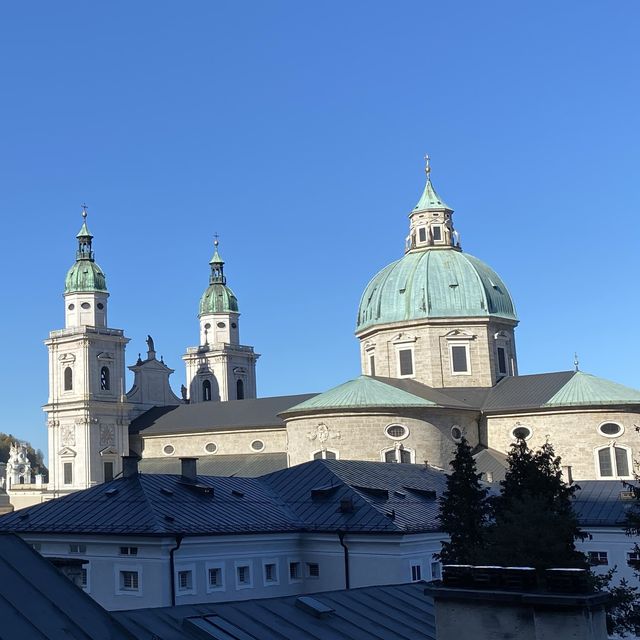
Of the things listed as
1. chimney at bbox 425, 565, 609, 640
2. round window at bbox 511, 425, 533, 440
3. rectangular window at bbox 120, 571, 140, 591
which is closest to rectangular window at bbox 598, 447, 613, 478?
round window at bbox 511, 425, 533, 440

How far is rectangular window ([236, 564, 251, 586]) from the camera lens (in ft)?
106

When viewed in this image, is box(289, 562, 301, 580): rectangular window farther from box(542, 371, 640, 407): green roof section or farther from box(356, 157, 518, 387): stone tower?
box(356, 157, 518, 387): stone tower

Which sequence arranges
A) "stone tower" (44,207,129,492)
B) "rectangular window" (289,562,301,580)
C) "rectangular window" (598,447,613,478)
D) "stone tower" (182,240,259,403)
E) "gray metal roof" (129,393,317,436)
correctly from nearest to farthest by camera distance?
"rectangular window" (289,562,301,580)
"rectangular window" (598,447,613,478)
"gray metal roof" (129,393,317,436)
"stone tower" (44,207,129,492)
"stone tower" (182,240,259,403)

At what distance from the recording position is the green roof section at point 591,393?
58.1m

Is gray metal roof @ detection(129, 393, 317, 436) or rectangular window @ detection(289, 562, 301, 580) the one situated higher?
gray metal roof @ detection(129, 393, 317, 436)

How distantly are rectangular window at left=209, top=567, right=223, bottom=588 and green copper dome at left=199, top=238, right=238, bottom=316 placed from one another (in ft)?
248

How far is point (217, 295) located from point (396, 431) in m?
53.3

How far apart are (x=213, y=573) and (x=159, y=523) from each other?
96.9 inches

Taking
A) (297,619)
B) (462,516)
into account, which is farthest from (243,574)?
(297,619)

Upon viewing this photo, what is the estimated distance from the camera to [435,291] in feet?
223

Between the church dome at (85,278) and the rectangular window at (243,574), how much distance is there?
60601mm

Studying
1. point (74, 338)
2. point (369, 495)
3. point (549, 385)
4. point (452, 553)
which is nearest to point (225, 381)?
point (74, 338)

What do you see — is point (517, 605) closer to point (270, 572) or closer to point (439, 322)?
point (270, 572)

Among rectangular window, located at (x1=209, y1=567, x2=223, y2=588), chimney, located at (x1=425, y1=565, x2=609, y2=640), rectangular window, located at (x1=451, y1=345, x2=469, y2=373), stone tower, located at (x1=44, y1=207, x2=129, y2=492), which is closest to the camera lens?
chimney, located at (x1=425, y1=565, x2=609, y2=640)
